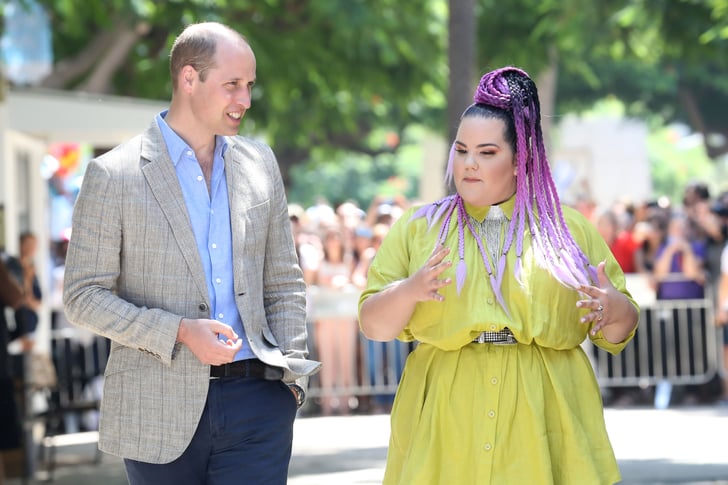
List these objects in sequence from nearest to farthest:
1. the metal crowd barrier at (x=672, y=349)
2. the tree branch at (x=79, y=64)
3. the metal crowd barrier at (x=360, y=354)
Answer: the metal crowd barrier at (x=360, y=354), the metal crowd barrier at (x=672, y=349), the tree branch at (x=79, y=64)

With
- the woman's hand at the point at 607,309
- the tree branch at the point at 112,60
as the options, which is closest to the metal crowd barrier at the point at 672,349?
the tree branch at the point at 112,60

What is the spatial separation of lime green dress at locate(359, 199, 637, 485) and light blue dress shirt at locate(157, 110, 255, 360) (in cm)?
42

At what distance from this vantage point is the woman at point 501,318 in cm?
442

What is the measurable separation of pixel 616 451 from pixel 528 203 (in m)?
6.57

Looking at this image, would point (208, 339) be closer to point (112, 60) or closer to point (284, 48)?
point (284, 48)

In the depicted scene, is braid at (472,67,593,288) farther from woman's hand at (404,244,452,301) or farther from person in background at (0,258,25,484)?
person in background at (0,258,25,484)

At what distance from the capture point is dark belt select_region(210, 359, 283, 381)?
4.47 meters

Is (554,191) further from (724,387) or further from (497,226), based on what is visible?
(724,387)

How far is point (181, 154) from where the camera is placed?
4.59 metres

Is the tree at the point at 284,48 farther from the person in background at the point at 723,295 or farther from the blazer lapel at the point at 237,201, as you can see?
the blazer lapel at the point at 237,201

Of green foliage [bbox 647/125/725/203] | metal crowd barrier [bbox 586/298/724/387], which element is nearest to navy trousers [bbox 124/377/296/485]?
metal crowd barrier [bbox 586/298/724/387]

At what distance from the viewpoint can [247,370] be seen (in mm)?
4508

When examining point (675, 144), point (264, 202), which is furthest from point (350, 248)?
point (675, 144)

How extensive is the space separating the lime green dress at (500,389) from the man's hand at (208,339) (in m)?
0.49
